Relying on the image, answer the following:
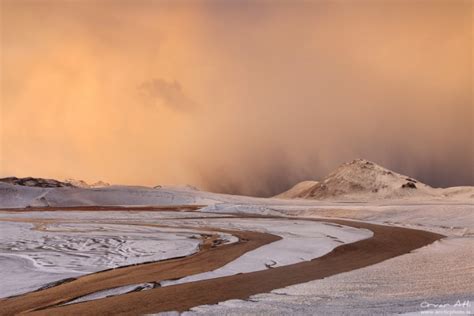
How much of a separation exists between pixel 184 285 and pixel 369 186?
149 meters

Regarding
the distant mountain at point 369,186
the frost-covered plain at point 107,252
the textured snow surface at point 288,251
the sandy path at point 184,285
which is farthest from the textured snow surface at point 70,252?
the distant mountain at point 369,186

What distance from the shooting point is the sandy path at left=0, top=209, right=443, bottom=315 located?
1046 cm

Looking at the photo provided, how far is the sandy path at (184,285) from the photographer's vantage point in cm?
1046

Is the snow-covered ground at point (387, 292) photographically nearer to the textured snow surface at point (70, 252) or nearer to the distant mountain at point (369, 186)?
the textured snow surface at point (70, 252)

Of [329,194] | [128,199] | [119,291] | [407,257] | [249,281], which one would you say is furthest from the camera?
[329,194]

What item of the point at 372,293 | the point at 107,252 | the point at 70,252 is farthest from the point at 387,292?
the point at 70,252

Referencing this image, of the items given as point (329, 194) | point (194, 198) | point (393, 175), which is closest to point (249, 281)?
point (194, 198)

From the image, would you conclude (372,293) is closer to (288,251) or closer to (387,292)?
(387,292)

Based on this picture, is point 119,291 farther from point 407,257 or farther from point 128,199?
point 128,199

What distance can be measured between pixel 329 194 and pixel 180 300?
151661mm

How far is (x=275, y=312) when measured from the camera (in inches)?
375

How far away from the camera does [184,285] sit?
1264cm

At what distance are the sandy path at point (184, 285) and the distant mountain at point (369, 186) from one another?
13004 cm

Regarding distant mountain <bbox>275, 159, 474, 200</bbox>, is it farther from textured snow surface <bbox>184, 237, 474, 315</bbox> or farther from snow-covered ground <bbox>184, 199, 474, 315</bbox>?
textured snow surface <bbox>184, 237, 474, 315</bbox>
